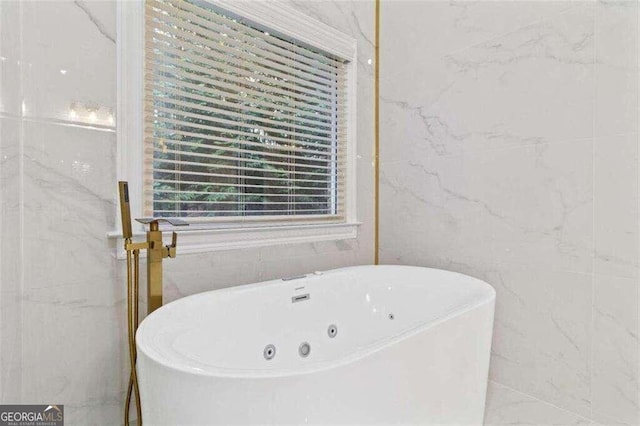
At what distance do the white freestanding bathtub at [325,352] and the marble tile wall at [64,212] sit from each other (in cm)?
32

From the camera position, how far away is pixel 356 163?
7.14 ft

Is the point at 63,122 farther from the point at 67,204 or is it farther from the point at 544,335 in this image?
the point at 544,335

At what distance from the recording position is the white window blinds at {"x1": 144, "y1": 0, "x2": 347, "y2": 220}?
149 cm

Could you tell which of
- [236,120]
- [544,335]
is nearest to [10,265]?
[236,120]

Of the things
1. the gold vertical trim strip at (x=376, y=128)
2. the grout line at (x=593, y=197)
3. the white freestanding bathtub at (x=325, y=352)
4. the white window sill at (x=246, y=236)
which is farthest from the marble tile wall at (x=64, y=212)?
the grout line at (x=593, y=197)

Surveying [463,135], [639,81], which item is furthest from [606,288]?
[463,135]

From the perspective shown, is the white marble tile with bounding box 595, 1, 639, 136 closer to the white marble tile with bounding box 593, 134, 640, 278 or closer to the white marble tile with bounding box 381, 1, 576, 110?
the white marble tile with bounding box 593, 134, 640, 278

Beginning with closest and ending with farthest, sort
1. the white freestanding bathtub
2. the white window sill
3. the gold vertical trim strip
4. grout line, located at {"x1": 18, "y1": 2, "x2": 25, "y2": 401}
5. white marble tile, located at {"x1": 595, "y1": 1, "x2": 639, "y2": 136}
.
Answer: the white freestanding bathtub, grout line, located at {"x1": 18, "y1": 2, "x2": 25, "y2": 401}, white marble tile, located at {"x1": 595, "y1": 1, "x2": 639, "y2": 136}, the white window sill, the gold vertical trim strip

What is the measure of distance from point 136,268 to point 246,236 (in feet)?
1.82

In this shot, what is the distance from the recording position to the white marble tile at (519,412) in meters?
1.53

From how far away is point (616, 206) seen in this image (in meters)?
1.38

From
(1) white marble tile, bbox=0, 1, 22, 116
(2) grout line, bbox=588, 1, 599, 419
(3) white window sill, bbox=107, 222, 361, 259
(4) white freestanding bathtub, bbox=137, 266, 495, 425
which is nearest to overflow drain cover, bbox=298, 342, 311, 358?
(4) white freestanding bathtub, bbox=137, 266, 495, 425

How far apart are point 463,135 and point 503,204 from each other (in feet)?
1.33

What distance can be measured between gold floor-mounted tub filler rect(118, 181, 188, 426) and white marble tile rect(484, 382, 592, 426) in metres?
Answer: 1.55
